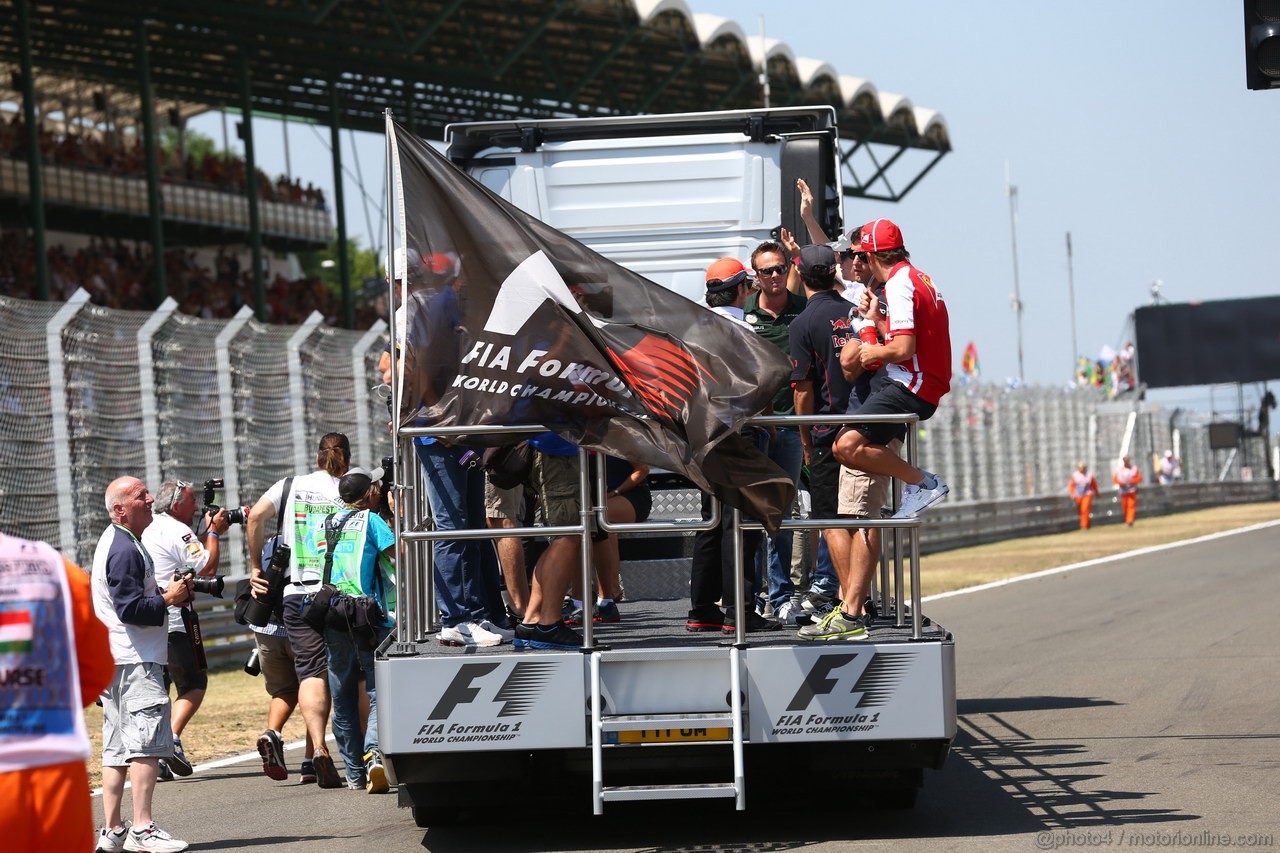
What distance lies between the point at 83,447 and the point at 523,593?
9.02 m

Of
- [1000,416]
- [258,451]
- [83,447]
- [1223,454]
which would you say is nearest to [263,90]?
[1000,416]

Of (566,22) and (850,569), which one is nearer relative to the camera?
(850,569)

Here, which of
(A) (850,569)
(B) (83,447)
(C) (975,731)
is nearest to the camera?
(A) (850,569)

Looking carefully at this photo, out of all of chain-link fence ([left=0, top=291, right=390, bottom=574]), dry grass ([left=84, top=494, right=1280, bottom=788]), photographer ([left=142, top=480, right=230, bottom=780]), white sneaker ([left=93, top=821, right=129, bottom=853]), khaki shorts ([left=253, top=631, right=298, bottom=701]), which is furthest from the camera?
chain-link fence ([left=0, top=291, right=390, bottom=574])

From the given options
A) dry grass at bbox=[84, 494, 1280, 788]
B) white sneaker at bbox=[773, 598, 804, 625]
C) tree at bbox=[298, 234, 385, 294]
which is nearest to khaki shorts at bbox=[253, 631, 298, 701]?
dry grass at bbox=[84, 494, 1280, 788]

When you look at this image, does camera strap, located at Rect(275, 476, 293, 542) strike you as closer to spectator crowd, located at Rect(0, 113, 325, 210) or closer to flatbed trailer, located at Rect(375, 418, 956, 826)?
flatbed trailer, located at Rect(375, 418, 956, 826)

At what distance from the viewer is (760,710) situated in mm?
7492

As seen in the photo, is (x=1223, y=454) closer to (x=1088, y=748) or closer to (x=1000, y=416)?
(x=1000, y=416)

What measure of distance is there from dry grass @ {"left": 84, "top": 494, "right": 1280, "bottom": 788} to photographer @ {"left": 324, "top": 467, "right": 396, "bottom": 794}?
78.5 inches

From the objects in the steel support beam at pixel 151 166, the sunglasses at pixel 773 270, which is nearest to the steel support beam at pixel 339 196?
the steel support beam at pixel 151 166

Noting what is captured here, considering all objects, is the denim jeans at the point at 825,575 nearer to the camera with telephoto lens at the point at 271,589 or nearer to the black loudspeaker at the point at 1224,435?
the camera with telephoto lens at the point at 271,589

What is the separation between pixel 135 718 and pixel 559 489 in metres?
2.27

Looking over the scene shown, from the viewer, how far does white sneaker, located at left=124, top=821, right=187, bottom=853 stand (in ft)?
27.3

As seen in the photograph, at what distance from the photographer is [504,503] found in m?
8.96
